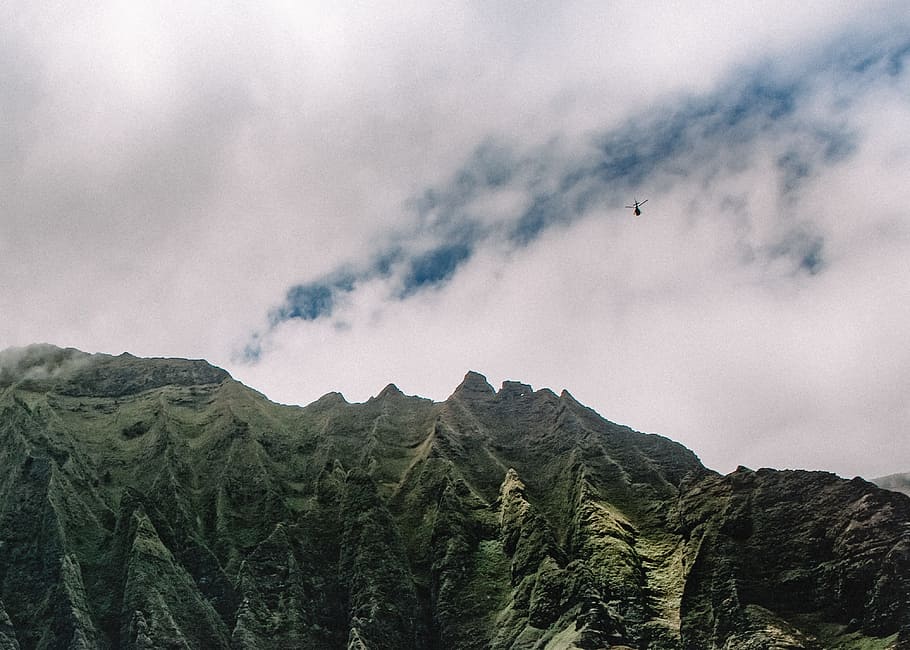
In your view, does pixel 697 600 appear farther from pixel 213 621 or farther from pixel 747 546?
pixel 213 621

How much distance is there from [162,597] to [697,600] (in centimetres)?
11447

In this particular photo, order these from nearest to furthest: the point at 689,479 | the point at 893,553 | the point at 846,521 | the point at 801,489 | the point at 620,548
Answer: the point at 893,553 → the point at 846,521 → the point at 801,489 → the point at 620,548 → the point at 689,479

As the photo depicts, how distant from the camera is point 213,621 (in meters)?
178

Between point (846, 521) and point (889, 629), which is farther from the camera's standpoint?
point (846, 521)

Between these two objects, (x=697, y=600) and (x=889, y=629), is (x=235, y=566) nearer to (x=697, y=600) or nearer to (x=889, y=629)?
(x=697, y=600)

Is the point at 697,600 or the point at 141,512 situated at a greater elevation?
the point at 141,512

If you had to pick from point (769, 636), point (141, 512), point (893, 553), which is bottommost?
point (769, 636)

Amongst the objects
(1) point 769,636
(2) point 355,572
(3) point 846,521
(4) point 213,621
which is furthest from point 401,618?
(3) point 846,521

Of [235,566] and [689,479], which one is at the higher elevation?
[689,479]

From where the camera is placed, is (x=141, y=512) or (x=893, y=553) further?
(x=141, y=512)

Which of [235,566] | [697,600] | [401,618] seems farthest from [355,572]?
[697,600]

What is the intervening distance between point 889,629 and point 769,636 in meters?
18.5

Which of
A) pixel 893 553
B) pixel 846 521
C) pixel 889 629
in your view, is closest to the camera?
pixel 889 629

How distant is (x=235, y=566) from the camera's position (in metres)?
200
